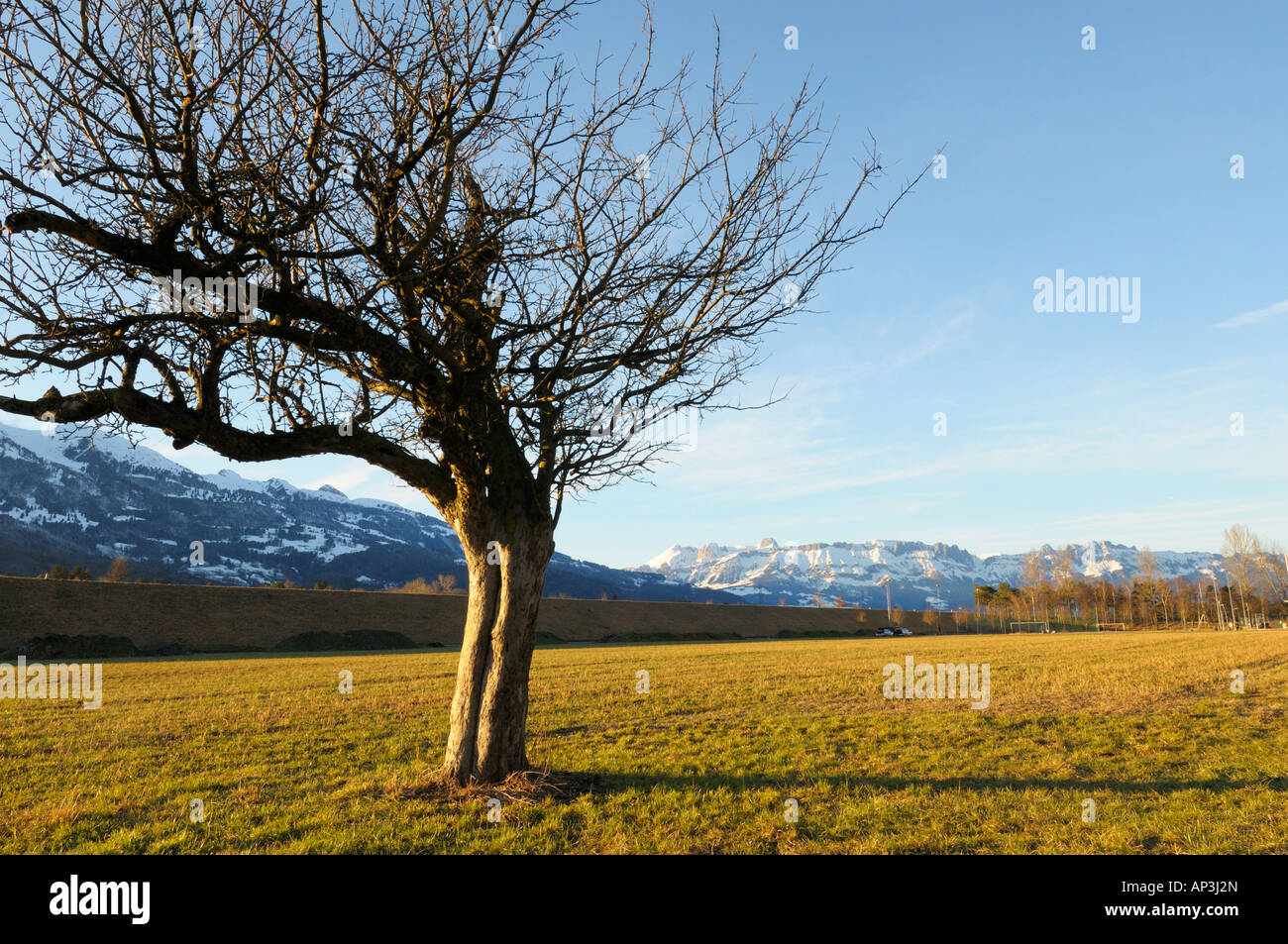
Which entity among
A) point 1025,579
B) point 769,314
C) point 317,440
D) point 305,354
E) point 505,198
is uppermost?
point 505,198

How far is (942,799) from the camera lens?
8.23 metres

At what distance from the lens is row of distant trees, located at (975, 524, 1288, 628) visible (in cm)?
11725

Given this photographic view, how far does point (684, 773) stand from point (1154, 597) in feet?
545

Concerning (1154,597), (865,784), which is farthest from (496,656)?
(1154,597)

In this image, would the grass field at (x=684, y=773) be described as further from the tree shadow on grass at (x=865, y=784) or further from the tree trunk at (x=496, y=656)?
the tree trunk at (x=496, y=656)

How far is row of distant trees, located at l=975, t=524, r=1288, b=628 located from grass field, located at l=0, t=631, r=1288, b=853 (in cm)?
12673

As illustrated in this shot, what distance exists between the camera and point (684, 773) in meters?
9.96

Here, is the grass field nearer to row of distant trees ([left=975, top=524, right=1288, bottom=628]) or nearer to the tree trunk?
the tree trunk

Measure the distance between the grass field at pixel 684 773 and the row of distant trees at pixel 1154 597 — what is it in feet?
416

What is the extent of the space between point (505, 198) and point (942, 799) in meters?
9.16

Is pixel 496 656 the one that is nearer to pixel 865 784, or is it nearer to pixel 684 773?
pixel 684 773

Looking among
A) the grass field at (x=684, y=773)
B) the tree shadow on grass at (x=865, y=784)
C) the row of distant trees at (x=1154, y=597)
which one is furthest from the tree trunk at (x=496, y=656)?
the row of distant trees at (x=1154, y=597)
